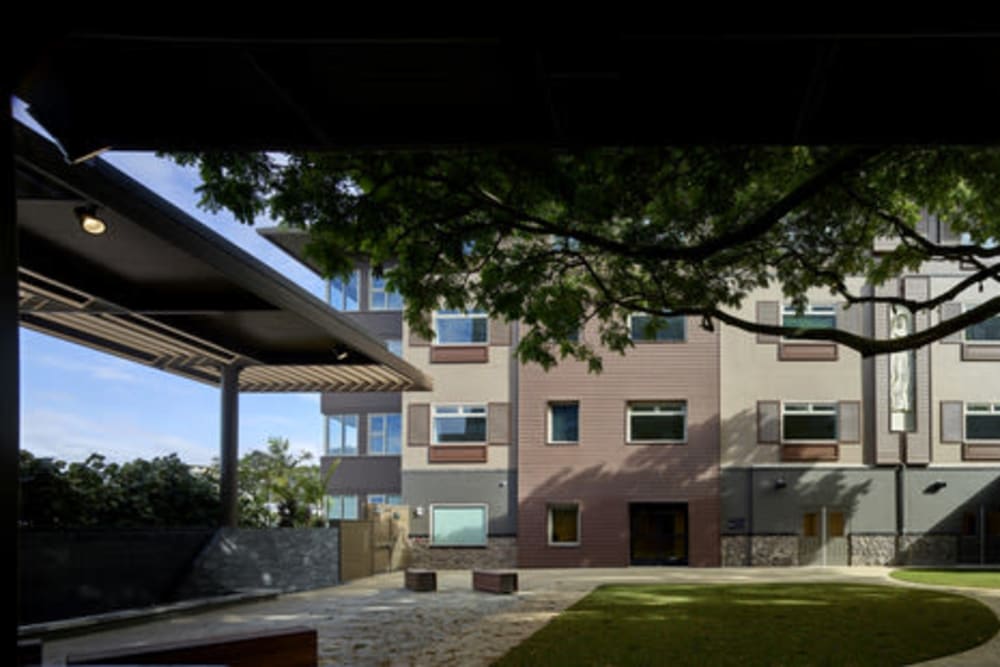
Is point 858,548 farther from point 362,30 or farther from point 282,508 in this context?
point 362,30

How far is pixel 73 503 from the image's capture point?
1498cm

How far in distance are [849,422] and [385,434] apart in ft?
48.4

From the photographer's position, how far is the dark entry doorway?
101 feet

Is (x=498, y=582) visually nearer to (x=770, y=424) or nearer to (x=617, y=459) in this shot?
(x=617, y=459)

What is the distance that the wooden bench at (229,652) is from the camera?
21.7 ft

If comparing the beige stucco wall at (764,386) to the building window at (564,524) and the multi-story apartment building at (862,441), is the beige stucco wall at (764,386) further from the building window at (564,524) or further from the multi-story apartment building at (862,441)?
the building window at (564,524)

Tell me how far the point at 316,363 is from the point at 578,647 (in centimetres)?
1016

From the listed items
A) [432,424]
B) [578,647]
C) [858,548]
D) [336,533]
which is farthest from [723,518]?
[578,647]

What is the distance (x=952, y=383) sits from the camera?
30.2m

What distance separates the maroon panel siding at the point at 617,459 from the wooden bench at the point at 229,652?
22.2 metres

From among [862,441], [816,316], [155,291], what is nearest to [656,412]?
[816,316]

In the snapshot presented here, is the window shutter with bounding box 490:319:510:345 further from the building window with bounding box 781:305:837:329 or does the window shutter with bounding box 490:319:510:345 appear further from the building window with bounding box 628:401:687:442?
the building window with bounding box 781:305:837:329

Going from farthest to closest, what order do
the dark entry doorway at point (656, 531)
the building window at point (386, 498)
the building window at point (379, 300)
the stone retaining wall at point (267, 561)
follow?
the building window at point (379, 300)
the building window at point (386, 498)
the dark entry doorway at point (656, 531)
the stone retaining wall at point (267, 561)

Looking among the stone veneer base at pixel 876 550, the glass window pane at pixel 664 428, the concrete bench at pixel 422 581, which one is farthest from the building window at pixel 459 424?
the concrete bench at pixel 422 581
